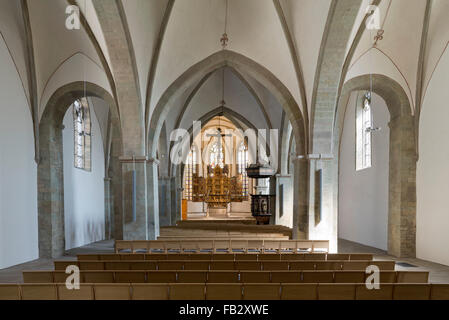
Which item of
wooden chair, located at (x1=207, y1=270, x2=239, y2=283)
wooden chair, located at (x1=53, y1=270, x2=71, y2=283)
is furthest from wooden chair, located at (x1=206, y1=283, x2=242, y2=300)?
wooden chair, located at (x1=53, y1=270, x2=71, y2=283)

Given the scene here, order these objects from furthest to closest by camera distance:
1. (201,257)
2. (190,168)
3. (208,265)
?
(190,168) → (201,257) → (208,265)

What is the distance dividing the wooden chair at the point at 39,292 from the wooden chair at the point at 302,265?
14.2 ft

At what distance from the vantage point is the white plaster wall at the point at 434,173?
1101cm

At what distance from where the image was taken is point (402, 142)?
41.5ft

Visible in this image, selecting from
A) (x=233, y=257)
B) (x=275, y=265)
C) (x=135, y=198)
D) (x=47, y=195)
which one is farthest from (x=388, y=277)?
(x=47, y=195)

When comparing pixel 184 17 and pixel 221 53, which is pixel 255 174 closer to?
pixel 221 53

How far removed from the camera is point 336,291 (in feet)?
16.3

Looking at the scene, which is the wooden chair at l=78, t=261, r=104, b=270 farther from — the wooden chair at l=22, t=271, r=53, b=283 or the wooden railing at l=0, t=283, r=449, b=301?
the wooden railing at l=0, t=283, r=449, b=301

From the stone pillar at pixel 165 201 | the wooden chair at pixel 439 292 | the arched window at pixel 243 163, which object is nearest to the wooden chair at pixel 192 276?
the wooden chair at pixel 439 292

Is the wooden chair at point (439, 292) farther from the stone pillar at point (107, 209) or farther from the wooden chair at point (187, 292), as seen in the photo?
the stone pillar at point (107, 209)

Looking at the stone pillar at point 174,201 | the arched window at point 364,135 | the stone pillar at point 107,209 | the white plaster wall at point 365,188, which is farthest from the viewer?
the stone pillar at point 174,201

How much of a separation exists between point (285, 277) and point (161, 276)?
212 cm

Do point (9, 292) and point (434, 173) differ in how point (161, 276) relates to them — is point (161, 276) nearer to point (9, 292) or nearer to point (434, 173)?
point (9, 292)

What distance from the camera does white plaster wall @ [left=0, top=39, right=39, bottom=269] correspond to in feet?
35.4
